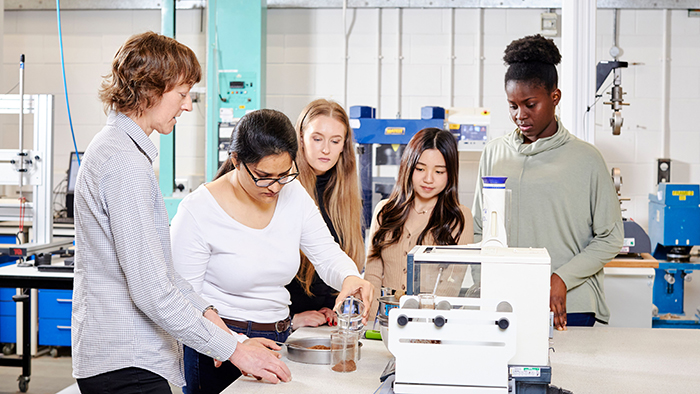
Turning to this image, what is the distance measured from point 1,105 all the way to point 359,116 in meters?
1.88

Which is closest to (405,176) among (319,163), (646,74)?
(319,163)

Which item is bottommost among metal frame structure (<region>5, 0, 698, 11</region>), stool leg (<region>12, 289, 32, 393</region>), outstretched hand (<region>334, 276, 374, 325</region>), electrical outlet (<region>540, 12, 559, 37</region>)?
stool leg (<region>12, 289, 32, 393</region>)

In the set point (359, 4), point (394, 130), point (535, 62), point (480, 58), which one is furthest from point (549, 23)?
point (535, 62)

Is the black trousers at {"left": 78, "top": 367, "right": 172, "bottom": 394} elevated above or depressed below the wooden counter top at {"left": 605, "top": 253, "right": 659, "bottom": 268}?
below

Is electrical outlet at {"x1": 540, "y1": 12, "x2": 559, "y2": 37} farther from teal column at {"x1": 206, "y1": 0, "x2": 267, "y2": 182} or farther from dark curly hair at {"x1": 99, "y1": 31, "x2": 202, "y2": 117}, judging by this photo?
dark curly hair at {"x1": 99, "y1": 31, "x2": 202, "y2": 117}

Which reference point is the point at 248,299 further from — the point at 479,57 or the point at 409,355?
the point at 479,57

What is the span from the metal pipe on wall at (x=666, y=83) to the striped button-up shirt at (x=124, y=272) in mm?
3886

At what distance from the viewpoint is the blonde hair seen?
2.03 m

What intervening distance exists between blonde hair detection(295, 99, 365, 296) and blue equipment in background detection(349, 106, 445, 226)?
1398mm

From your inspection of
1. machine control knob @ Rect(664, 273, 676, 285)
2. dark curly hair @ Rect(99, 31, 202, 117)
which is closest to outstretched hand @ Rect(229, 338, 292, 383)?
dark curly hair @ Rect(99, 31, 202, 117)

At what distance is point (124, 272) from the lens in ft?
3.83

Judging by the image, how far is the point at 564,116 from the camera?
2703 mm

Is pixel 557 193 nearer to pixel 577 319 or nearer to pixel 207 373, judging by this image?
pixel 577 319

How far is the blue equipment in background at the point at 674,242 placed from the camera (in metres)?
3.36
